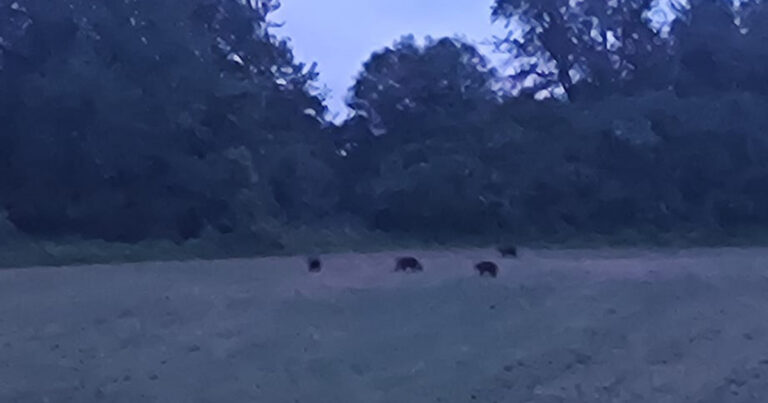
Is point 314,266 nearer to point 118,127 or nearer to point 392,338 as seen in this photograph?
point 118,127

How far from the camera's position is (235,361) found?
13359 millimetres

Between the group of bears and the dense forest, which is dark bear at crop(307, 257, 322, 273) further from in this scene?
the dense forest

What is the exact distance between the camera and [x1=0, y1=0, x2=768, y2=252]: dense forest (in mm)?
35562

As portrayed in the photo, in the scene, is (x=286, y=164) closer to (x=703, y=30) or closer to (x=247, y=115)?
(x=247, y=115)

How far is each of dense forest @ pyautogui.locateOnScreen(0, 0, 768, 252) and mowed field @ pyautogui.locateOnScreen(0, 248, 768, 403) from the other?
1245 cm

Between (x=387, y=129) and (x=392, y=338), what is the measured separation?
29577 mm

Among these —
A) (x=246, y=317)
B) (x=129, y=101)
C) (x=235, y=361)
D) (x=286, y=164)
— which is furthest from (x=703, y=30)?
(x=235, y=361)

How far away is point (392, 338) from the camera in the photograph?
14.6 meters

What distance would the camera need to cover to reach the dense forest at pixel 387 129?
1400 inches

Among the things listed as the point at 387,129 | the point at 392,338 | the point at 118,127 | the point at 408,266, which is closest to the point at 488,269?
the point at 408,266

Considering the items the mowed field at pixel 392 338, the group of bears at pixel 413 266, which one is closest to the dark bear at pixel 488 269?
the group of bears at pixel 413 266

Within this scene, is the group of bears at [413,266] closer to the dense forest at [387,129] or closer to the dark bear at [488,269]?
the dark bear at [488,269]

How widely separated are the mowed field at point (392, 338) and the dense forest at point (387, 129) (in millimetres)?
12446

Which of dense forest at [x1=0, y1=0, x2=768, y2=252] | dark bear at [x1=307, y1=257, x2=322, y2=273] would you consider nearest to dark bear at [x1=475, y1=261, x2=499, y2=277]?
dark bear at [x1=307, y1=257, x2=322, y2=273]
